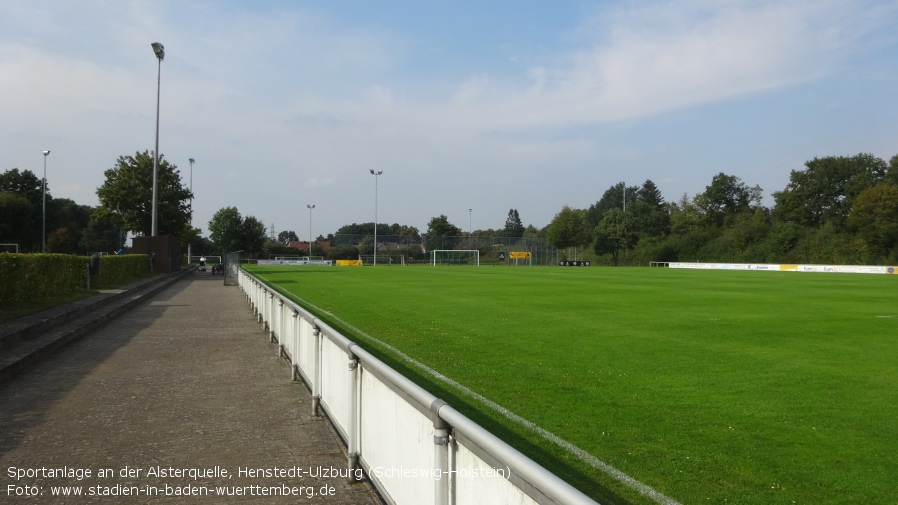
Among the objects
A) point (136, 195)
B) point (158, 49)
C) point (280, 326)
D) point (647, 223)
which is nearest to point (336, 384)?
point (280, 326)

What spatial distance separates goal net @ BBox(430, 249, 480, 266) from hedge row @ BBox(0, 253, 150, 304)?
233 ft

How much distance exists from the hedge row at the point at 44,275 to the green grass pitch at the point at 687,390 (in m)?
7.46

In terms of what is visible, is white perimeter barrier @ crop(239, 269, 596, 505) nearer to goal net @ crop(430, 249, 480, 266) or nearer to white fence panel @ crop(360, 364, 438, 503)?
white fence panel @ crop(360, 364, 438, 503)

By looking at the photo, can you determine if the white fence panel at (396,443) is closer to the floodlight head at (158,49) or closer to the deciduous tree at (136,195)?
the floodlight head at (158,49)

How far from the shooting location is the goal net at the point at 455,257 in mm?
98356

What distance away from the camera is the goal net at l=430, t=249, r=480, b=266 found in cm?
9836

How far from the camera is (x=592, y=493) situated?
4.51 meters

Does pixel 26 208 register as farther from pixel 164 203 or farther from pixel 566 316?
pixel 566 316

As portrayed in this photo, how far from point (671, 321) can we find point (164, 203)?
44.7m

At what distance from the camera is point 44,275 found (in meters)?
18.5

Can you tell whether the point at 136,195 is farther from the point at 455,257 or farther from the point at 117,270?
the point at 455,257

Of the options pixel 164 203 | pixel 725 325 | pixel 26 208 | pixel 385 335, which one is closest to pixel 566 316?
pixel 725 325

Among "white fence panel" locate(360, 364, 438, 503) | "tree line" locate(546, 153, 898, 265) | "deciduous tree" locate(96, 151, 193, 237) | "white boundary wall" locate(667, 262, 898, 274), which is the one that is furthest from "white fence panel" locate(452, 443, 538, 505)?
"tree line" locate(546, 153, 898, 265)

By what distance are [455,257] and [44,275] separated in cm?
8213
